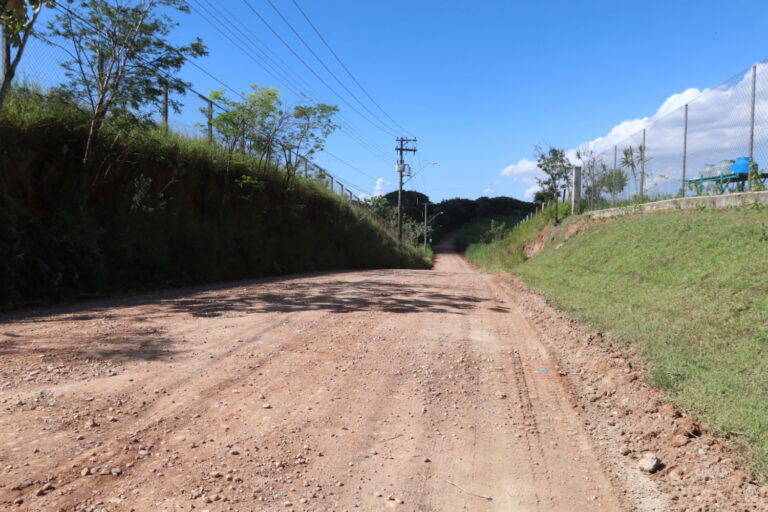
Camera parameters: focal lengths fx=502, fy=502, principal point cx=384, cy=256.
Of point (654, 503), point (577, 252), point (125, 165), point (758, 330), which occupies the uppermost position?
point (125, 165)

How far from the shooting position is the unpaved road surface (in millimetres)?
3025

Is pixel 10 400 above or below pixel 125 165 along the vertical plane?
below

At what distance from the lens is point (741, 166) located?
470 inches

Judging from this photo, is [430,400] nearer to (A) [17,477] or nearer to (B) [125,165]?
(A) [17,477]

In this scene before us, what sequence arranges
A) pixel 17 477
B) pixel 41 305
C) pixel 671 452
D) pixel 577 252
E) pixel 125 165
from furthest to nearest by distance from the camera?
pixel 577 252 → pixel 125 165 → pixel 41 305 → pixel 671 452 → pixel 17 477

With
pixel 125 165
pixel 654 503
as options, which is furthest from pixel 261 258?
pixel 654 503

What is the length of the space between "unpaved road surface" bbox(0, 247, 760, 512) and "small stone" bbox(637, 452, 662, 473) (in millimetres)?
114

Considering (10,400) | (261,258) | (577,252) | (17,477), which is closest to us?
(17,477)

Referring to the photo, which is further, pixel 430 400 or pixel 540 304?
pixel 540 304

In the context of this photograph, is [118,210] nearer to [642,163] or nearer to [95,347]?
[95,347]

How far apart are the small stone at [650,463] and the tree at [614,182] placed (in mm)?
19108

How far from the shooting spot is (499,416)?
4.37 meters

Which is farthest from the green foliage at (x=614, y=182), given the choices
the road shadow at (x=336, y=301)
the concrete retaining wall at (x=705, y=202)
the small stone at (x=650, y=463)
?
the small stone at (x=650, y=463)

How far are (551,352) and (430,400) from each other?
2736 millimetres
